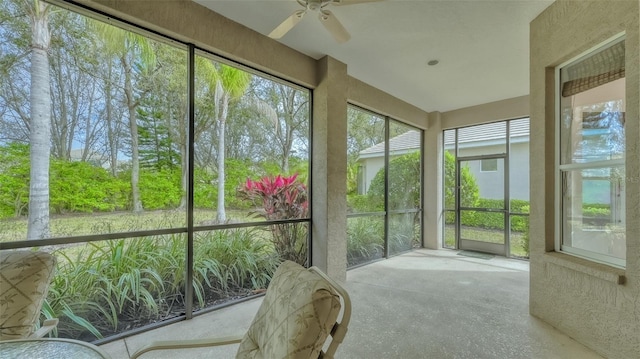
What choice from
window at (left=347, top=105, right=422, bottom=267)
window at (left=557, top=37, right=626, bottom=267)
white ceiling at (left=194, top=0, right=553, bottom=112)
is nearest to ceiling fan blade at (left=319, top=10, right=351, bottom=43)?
white ceiling at (left=194, top=0, right=553, bottom=112)

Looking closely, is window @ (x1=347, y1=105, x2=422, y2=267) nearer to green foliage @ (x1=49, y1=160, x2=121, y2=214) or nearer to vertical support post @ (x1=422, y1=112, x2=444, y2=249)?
vertical support post @ (x1=422, y1=112, x2=444, y2=249)

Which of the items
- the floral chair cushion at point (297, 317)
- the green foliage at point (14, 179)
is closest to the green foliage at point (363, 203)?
the floral chair cushion at point (297, 317)

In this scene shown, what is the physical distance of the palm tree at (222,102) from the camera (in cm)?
305

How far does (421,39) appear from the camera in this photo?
3154 mm

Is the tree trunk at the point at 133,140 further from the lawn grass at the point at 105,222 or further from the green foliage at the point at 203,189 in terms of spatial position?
the green foliage at the point at 203,189

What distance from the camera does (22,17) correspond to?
2.00 metres

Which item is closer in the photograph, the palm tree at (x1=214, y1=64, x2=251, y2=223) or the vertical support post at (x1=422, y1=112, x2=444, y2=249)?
the palm tree at (x1=214, y1=64, x2=251, y2=223)

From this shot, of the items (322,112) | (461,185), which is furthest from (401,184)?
(322,112)

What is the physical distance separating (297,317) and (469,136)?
5942mm

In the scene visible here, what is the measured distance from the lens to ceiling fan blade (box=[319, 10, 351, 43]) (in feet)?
6.77

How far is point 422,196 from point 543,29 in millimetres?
3831

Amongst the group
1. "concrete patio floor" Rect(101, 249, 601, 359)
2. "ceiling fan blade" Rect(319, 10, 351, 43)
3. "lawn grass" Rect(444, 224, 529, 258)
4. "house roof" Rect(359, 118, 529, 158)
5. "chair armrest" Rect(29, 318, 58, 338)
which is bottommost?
"concrete patio floor" Rect(101, 249, 601, 359)

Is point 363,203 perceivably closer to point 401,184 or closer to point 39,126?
point 401,184

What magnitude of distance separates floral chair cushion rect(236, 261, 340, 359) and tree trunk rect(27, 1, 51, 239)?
2011 millimetres
